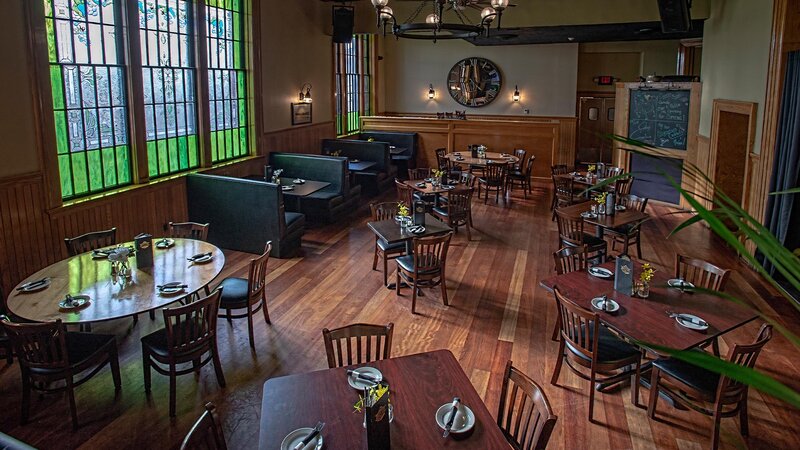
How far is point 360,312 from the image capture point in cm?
570

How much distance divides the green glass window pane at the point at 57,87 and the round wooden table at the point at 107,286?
191 centimetres

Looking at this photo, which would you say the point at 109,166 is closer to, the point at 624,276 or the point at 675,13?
the point at 624,276

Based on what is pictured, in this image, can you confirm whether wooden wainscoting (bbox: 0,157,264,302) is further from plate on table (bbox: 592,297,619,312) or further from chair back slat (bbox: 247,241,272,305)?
plate on table (bbox: 592,297,619,312)

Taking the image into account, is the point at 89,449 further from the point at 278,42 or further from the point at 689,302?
the point at 278,42

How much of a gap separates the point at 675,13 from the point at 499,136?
5148 mm

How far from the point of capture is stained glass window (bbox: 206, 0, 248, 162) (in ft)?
27.3

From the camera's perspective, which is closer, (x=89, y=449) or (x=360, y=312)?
(x=89, y=449)

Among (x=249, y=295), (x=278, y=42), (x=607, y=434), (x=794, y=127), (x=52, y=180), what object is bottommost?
(x=607, y=434)

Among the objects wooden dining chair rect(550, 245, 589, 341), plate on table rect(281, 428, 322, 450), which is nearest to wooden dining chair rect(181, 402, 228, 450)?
plate on table rect(281, 428, 322, 450)

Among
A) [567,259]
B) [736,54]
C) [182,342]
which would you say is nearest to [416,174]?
[567,259]

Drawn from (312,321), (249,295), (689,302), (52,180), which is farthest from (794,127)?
(52,180)

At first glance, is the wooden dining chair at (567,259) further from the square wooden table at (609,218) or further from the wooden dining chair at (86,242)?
the wooden dining chair at (86,242)

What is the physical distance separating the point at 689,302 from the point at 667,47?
13345mm

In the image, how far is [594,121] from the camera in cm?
1609
